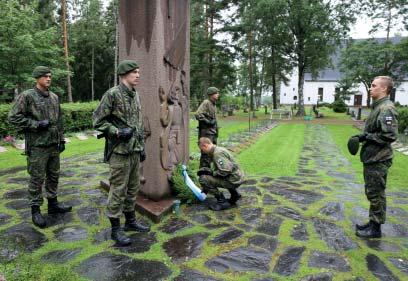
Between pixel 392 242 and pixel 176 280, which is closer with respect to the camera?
pixel 176 280

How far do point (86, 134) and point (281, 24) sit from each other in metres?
20.3

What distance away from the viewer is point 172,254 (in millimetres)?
3602

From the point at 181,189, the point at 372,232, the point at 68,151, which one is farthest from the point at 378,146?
the point at 68,151

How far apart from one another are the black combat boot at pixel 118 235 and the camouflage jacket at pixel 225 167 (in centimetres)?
169

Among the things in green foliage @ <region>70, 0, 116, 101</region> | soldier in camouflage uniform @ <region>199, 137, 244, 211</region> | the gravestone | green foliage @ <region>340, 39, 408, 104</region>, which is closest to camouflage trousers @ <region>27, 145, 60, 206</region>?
the gravestone

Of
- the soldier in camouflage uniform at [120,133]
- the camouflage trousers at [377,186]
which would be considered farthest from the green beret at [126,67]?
the camouflage trousers at [377,186]

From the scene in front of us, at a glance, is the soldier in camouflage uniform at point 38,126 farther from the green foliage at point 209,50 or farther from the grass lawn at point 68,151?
the green foliage at point 209,50

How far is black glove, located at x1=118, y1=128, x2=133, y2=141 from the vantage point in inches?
142

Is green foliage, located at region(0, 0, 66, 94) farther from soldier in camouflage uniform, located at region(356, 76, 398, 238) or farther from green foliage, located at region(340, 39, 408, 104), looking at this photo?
green foliage, located at region(340, 39, 408, 104)

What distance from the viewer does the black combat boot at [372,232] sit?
413 centimetres

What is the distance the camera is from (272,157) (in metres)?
9.79

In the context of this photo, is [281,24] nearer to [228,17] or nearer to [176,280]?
[228,17]

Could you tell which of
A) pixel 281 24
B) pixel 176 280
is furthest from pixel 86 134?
pixel 281 24

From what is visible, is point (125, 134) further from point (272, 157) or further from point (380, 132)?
point (272, 157)
